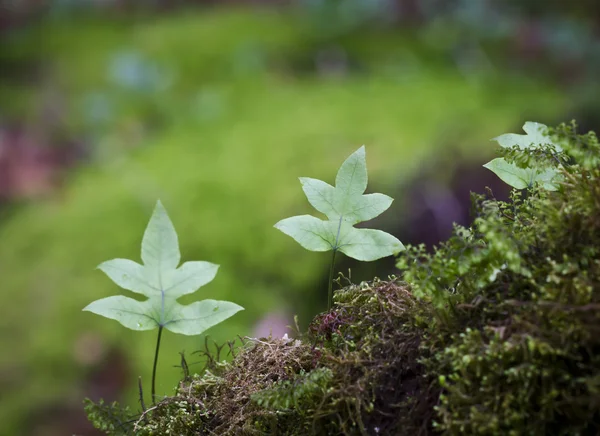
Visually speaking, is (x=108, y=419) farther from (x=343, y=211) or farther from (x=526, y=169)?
(x=526, y=169)

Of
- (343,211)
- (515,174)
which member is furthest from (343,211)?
(515,174)

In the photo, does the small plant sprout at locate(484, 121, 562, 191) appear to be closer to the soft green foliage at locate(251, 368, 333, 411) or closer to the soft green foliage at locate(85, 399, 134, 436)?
the soft green foliage at locate(251, 368, 333, 411)

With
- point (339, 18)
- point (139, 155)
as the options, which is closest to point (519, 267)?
point (139, 155)

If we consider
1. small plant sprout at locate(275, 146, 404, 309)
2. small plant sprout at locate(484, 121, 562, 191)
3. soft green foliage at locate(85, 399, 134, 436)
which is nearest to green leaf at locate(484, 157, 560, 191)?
small plant sprout at locate(484, 121, 562, 191)

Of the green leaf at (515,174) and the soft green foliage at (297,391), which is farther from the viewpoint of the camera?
the green leaf at (515,174)

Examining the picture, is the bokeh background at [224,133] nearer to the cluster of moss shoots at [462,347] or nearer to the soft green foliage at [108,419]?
the soft green foliage at [108,419]

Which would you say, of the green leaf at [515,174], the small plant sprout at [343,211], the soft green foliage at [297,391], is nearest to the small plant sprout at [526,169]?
the green leaf at [515,174]

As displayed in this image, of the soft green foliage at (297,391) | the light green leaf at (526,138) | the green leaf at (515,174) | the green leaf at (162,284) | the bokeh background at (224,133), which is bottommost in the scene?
the soft green foliage at (297,391)
